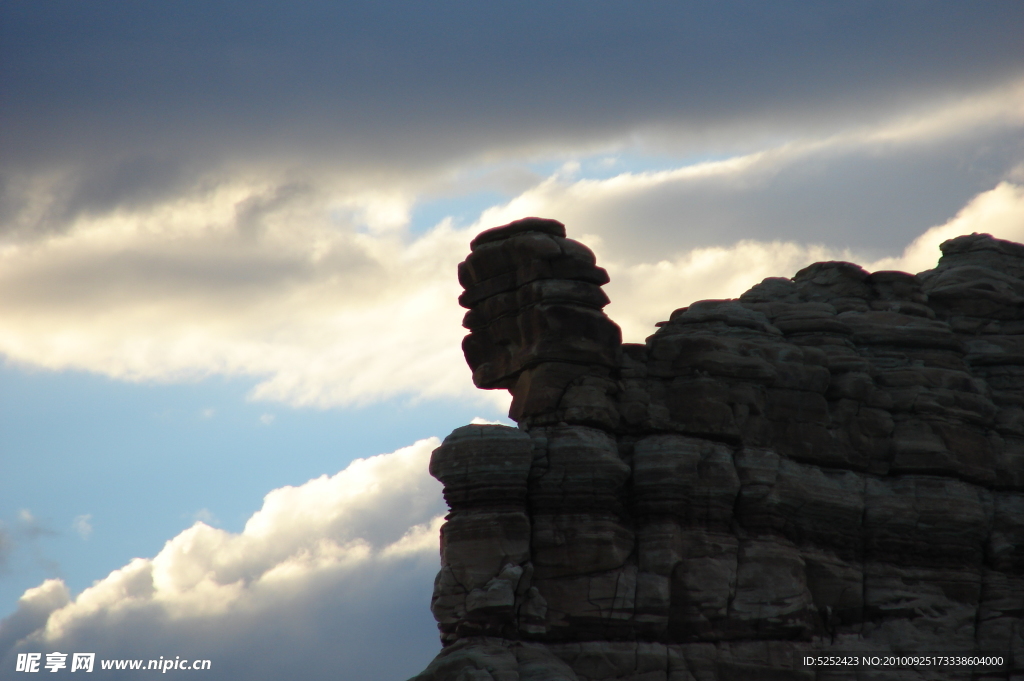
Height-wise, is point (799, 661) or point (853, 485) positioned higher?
point (853, 485)

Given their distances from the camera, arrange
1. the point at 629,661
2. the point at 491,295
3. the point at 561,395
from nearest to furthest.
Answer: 1. the point at 629,661
2. the point at 561,395
3. the point at 491,295

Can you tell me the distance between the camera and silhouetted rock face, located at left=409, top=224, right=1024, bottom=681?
4681cm

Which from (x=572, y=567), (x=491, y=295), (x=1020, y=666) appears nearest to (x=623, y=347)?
(x=491, y=295)

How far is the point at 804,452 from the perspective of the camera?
52625 mm

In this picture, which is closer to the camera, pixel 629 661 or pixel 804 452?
pixel 629 661

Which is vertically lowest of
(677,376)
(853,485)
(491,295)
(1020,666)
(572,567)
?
(1020,666)

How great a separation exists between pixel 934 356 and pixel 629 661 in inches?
842

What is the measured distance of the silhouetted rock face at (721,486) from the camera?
4681 centimetres

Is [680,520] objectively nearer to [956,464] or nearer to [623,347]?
[623,347]

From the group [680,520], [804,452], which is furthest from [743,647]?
[804,452]

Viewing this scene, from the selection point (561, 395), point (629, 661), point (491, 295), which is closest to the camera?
point (629, 661)

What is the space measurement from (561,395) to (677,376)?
5.45 m

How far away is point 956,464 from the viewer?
53969 mm

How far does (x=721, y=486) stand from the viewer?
49.7m
